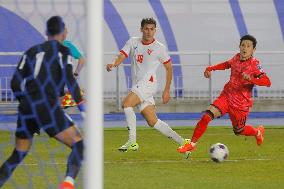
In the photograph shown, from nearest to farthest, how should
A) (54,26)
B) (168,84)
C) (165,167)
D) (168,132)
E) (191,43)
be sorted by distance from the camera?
(54,26)
(165,167)
(168,132)
(168,84)
(191,43)

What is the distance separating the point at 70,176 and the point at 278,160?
410 centimetres

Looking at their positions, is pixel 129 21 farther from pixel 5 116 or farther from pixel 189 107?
pixel 5 116

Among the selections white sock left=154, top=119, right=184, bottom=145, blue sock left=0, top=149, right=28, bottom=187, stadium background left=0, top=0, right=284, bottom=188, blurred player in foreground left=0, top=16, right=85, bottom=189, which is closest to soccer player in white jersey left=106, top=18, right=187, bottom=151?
white sock left=154, top=119, right=184, bottom=145

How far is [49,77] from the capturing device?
7543mm

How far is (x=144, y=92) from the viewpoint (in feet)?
40.6

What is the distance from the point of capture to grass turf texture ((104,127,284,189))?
347 inches

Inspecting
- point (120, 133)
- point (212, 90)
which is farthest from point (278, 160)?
point (212, 90)

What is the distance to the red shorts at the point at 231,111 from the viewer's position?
1166cm

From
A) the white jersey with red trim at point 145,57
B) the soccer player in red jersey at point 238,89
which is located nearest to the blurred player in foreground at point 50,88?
the soccer player in red jersey at point 238,89

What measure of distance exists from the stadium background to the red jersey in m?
6.88

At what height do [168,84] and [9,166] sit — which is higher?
[168,84]

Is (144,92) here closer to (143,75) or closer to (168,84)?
(143,75)

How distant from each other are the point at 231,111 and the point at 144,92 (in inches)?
49.6

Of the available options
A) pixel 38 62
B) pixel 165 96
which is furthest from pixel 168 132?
pixel 38 62
